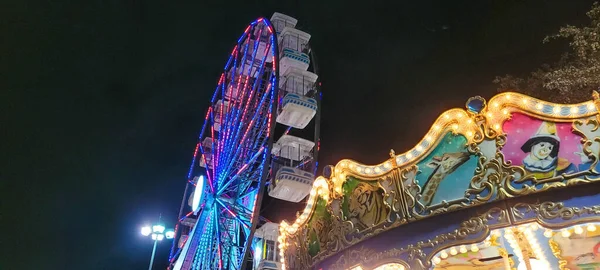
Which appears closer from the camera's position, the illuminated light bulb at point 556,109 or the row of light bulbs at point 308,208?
the illuminated light bulb at point 556,109

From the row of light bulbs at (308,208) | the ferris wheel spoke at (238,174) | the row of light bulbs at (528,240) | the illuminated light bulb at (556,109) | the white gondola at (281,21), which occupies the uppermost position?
the white gondola at (281,21)

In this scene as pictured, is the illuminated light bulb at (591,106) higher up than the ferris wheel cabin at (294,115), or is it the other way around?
the ferris wheel cabin at (294,115)

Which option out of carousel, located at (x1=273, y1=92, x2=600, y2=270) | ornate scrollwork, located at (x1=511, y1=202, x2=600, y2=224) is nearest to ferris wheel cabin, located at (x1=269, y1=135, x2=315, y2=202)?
carousel, located at (x1=273, y1=92, x2=600, y2=270)

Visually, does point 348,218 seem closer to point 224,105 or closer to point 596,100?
point 596,100

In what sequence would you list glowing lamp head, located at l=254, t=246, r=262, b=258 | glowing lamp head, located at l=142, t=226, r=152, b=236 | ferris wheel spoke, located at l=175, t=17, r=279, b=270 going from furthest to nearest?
glowing lamp head, located at l=142, t=226, r=152, b=236 → glowing lamp head, located at l=254, t=246, r=262, b=258 → ferris wheel spoke, located at l=175, t=17, r=279, b=270

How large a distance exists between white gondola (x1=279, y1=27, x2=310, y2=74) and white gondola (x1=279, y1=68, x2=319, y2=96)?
16cm

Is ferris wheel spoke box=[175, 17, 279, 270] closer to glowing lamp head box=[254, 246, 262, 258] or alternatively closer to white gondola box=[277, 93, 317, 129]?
white gondola box=[277, 93, 317, 129]

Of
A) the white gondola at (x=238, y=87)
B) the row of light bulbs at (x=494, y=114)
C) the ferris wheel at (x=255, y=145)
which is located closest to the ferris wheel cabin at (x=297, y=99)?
the ferris wheel at (x=255, y=145)

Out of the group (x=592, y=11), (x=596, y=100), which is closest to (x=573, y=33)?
(x=592, y=11)

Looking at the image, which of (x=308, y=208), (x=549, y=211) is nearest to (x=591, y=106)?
(x=549, y=211)

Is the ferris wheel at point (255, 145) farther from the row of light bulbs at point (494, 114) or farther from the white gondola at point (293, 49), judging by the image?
the row of light bulbs at point (494, 114)

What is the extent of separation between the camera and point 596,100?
4711 millimetres

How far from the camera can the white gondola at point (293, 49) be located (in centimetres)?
1431

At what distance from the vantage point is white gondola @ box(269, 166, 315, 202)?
12.9 m
